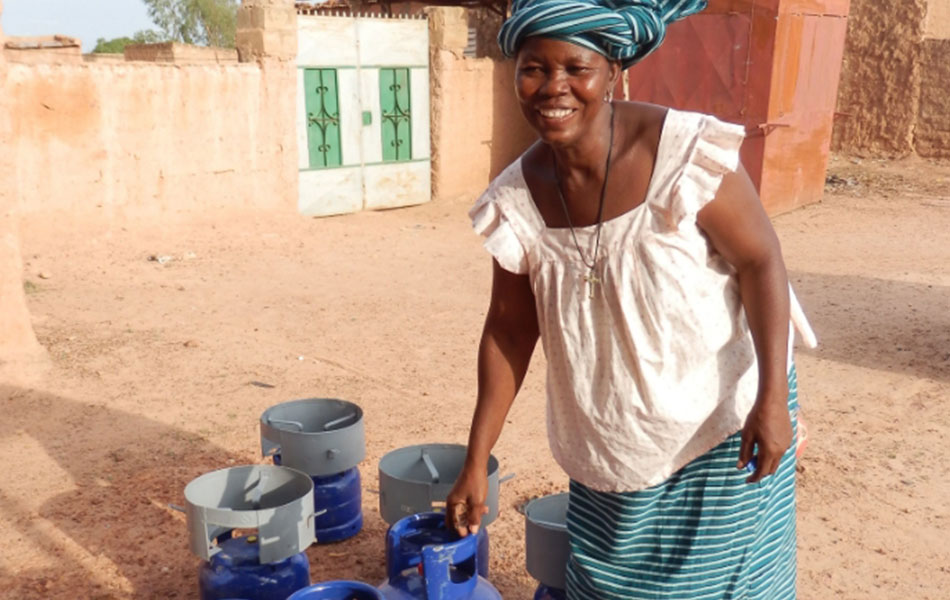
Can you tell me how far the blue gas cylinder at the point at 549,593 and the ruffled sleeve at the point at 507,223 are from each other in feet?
3.27

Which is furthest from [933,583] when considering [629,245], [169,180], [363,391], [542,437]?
[169,180]

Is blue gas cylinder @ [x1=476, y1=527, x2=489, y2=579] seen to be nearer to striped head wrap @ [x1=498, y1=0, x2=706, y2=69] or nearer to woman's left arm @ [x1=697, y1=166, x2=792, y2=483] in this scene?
woman's left arm @ [x1=697, y1=166, x2=792, y2=483]

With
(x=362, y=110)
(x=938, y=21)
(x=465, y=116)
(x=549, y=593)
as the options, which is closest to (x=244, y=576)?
(x=549, y=593)

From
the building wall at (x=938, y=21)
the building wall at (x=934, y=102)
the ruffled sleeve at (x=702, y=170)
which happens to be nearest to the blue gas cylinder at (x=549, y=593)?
the ruffled sleeve at (x=702, y=170)

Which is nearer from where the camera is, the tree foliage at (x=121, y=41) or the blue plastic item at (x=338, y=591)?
the blue plastic item at (x=338, y=591)

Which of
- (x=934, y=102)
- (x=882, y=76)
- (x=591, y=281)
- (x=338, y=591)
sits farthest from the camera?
(x=882, y=76)

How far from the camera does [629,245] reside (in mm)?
1569

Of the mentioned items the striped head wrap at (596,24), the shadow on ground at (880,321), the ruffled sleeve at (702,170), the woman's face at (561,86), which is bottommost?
the shadow on ground at (880,321)

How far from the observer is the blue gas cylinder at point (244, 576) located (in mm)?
2430

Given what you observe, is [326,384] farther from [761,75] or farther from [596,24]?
[761,75]

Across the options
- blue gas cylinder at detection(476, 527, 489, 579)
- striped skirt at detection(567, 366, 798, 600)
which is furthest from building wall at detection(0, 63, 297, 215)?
striped skirt at detection(567, 366, 798, 600)

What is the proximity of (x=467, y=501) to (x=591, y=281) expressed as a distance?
0.62m

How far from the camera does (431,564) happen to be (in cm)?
198

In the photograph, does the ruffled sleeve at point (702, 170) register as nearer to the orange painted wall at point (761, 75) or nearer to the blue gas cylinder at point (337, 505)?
the blue gas cylinder at point (337, 505)
